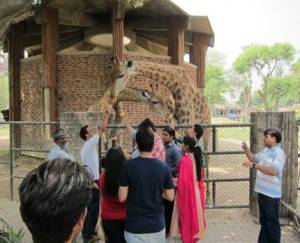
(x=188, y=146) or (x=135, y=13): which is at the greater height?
(x=135, y=13)

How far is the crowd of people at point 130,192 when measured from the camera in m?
1.43

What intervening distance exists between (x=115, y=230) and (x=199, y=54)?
1418cm

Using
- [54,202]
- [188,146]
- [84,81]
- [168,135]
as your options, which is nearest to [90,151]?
[168,135]

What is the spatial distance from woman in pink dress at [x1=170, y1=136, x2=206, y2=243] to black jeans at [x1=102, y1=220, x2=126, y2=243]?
0.97 meters

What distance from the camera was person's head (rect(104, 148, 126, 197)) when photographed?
150 inches

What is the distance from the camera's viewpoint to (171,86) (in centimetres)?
1022

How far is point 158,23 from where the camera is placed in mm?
14922

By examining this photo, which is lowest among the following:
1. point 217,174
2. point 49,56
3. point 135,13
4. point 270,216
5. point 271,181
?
point 217,174

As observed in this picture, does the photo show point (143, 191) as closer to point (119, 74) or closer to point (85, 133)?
point (85, 133)

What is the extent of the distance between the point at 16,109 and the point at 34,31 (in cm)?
316

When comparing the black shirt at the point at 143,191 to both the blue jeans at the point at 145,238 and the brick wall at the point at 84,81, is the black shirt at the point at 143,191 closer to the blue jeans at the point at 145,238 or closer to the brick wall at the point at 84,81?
the blue jeans at the point at 145,238

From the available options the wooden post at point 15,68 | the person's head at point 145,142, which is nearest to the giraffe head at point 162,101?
the person's head at point 145,142

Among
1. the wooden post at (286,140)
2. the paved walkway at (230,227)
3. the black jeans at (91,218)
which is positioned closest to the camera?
the black jeans at (91,218)

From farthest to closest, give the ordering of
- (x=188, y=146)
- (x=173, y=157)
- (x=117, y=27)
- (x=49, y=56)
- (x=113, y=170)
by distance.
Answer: (x=49, y=56)
(x=117, y=27)
(x=173, y=157)
(x=188, y=146)
(x=113, y=170)
